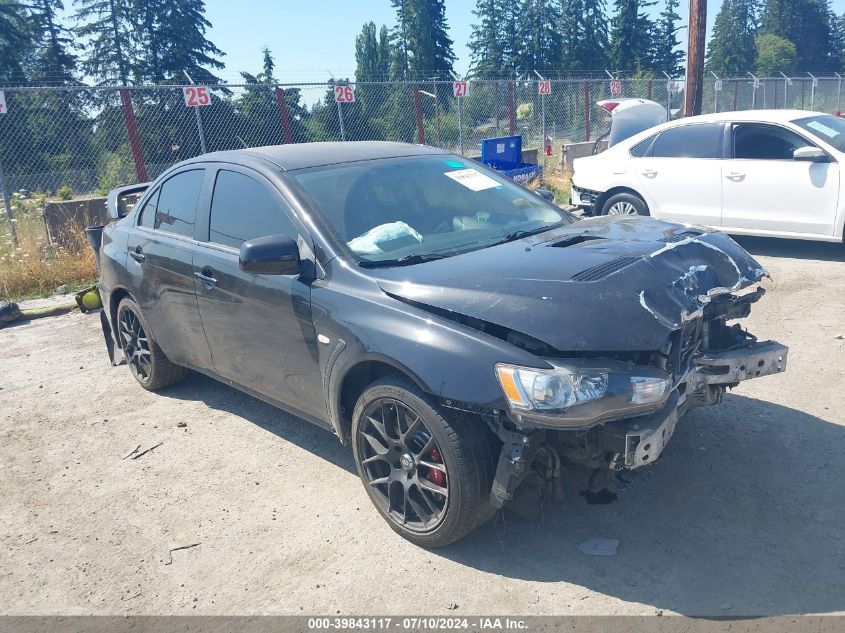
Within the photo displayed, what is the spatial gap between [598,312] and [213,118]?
14.8 metres

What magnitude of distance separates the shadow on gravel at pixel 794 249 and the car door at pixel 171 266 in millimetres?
6645

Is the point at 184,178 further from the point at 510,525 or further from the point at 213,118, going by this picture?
the point at 213,118

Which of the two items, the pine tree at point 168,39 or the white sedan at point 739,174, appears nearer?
the white sedan at point 739,174

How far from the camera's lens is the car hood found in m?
3.04

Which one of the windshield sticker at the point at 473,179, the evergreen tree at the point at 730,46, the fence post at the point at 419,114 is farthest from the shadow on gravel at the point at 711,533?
the evergreen tree at the point at 730,46

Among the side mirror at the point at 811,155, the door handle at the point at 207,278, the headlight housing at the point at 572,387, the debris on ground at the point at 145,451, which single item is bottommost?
the debris on ground at the point at 145,451

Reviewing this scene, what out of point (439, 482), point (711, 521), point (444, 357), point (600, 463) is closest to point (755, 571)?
point (711, 521)

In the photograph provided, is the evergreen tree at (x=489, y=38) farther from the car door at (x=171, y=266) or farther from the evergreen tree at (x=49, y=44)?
the car door at (x=171, y=266)

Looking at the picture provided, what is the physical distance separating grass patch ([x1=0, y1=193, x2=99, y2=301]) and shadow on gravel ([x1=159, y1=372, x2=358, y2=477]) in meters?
4.45

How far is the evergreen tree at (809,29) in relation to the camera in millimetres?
86688

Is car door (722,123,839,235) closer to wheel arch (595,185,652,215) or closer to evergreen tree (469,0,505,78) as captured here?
wheel arch (595,185,652,215)

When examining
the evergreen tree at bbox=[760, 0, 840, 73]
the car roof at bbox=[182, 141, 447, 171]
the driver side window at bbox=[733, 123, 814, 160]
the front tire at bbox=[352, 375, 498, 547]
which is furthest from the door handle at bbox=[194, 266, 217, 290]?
the evergreen tree at bbox=[760, 0, 840, 73]

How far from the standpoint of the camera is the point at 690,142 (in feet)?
29.1

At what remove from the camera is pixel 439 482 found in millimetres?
3295
